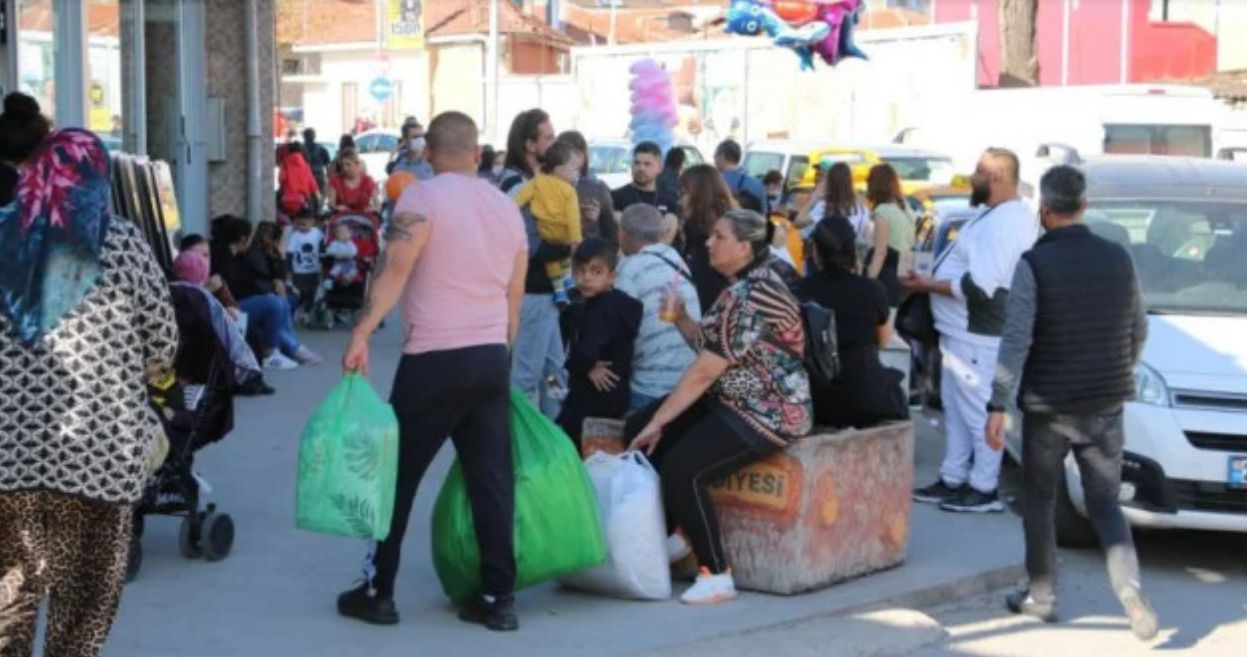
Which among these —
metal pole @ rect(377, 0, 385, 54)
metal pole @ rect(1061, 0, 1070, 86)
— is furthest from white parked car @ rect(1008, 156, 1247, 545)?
metal pole @ rect(377, 0, 385, 54)

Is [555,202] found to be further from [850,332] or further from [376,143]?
[376,143]

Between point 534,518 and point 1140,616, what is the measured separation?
2402mm

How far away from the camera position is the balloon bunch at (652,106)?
54.9ft

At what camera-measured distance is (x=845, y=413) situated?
8.59 meters

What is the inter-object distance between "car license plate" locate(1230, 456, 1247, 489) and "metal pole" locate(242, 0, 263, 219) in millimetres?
10642

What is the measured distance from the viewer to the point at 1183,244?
1030cm

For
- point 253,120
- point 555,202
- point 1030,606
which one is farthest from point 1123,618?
point 253,120

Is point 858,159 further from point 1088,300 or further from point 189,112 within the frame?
point 1088,300

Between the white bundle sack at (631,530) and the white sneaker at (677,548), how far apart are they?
0.44 feet

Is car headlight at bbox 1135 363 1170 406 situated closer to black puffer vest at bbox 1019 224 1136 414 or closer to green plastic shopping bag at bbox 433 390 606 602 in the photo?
black puffer vest at bbox 1019 224 1136 414

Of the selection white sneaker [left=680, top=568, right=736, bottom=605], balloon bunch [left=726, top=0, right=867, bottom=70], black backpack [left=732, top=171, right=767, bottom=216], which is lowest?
white sneaker [left=680, top=568, right=736, bottom=605]

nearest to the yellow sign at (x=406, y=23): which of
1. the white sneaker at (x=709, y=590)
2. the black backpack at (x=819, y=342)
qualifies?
the black backpack at (x=819, y=342)

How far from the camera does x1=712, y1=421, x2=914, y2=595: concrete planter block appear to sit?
7.93 metres

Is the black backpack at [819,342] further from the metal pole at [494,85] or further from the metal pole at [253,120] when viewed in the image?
the metal pole at [494,85]
